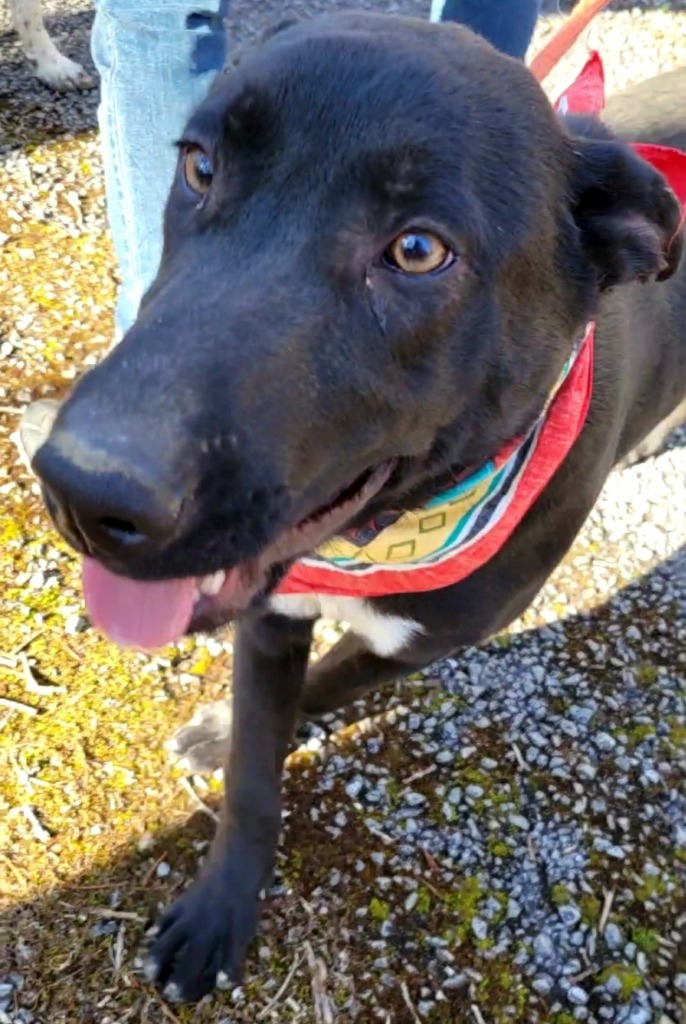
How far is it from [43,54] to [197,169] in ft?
9.09

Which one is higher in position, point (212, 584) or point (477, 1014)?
point (212, 584)

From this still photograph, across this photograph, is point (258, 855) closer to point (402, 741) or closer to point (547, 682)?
point (402, 741)

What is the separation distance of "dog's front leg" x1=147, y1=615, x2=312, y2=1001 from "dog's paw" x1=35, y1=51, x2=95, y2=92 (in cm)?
271

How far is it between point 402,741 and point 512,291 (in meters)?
1.32

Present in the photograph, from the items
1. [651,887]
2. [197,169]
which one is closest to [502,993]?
[651,887]

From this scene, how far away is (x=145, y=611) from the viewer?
4.70 feet

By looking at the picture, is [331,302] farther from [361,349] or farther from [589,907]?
[589,907]

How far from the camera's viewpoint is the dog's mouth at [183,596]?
1.43 meters

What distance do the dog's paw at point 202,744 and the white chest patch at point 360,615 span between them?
0.51 m

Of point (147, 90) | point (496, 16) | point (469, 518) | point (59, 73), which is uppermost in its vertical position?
point (496, 16)

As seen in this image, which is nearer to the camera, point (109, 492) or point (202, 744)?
point (109, 492)

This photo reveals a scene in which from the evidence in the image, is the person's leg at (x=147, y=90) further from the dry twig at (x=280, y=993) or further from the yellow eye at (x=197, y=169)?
the dry twig at (x=280, y=993)

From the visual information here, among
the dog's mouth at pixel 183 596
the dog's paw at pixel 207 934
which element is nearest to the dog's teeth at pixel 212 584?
the dog's mouth at pixel 183 596

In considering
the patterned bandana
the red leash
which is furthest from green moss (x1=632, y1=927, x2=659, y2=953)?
the red leash
